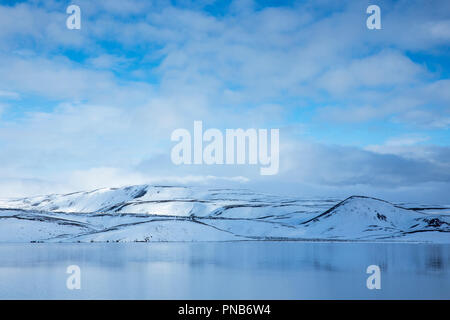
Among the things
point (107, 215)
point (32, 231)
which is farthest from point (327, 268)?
point (107, 215)

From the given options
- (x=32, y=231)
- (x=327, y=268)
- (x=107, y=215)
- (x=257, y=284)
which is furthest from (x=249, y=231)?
(x=257, y=284)

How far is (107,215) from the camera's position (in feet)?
655
